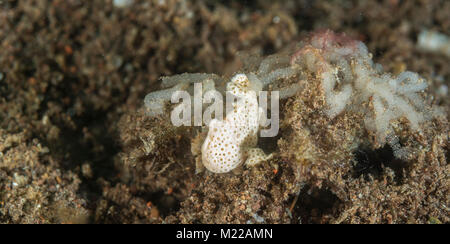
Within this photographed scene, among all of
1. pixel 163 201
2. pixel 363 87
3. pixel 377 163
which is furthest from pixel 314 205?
pixel 163 201

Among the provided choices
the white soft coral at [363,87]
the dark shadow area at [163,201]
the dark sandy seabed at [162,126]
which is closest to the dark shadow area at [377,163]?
the dark sandy seabed at [162,126]

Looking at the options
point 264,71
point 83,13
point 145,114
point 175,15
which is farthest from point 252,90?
point 83,13

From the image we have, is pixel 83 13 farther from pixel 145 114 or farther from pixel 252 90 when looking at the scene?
pixel 252 90

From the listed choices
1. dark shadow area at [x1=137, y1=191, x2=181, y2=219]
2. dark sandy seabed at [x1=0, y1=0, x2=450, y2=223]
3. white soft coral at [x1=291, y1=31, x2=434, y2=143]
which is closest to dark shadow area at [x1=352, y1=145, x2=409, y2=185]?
dark sandy seabed at [x1=0, y1=0, x2=450, y2=223]

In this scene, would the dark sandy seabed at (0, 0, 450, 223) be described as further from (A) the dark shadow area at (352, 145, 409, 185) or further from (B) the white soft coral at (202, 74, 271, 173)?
(B) the white soft coral at (202, 74, 271, 173)

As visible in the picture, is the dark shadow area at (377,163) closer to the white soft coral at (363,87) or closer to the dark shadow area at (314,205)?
the white soft coral at (363,87)

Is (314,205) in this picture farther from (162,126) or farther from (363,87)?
(162,126)
